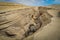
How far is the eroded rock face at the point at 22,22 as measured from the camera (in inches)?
68.6

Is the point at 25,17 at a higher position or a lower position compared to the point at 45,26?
higher

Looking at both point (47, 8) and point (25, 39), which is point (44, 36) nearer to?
point (25, 39)

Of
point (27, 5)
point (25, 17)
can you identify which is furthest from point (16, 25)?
point (27, 5)

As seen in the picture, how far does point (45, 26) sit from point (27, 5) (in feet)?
1.39

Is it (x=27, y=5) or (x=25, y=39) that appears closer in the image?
(x=25, y=39)

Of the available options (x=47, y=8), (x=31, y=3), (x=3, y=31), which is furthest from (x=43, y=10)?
(x=3, y=31)

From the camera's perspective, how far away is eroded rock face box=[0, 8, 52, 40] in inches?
68.6

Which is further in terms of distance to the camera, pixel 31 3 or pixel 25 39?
pixel 31 3

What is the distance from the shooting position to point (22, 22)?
1.83m

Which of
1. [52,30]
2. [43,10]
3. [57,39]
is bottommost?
[57,39]

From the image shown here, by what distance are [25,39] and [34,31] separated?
19cm

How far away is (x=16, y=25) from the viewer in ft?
5.91

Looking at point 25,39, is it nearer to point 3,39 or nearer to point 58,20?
point 3,39

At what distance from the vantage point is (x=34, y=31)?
1825 mm
